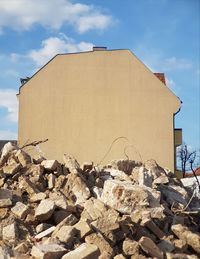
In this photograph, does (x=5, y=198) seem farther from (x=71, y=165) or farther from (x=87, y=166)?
(x=87, y=166)

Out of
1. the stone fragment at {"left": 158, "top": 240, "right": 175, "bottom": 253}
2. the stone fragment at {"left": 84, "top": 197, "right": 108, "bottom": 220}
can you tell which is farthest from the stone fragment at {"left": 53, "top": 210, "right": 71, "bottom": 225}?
the stone fragment at {"left": 158, "top": 240, "right": 175, "bottom": 253}

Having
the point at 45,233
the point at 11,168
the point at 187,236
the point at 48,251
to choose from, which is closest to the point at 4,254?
the point at 48,251

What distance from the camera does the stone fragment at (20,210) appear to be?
690 cm

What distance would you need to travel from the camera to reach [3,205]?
23.1 ft

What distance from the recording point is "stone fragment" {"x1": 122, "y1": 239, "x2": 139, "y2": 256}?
616 centimetres

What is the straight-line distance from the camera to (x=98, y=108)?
22.7m

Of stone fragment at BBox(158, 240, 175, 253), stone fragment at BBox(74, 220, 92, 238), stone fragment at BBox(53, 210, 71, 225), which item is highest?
stone fragment at BBox(53, 210, 71, 225)

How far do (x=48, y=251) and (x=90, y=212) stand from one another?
134 centimetres

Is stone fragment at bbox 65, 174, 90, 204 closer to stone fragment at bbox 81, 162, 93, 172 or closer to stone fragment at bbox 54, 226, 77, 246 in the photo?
stone fragment at bbox 81, 162, 93, 172

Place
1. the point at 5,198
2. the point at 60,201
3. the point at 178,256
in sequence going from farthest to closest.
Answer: the point at 5,198 → the point at 60,201 → the point at 178,256

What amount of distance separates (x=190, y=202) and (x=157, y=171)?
87 cm

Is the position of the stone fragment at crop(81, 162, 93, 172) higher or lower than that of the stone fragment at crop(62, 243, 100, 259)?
higher

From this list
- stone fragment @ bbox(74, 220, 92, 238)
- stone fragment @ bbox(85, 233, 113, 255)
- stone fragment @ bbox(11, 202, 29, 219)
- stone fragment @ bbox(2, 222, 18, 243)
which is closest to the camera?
stone fragment @ bbox(85, 233, 113, 255)

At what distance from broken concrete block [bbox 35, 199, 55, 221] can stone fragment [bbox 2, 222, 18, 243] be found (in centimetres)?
39
